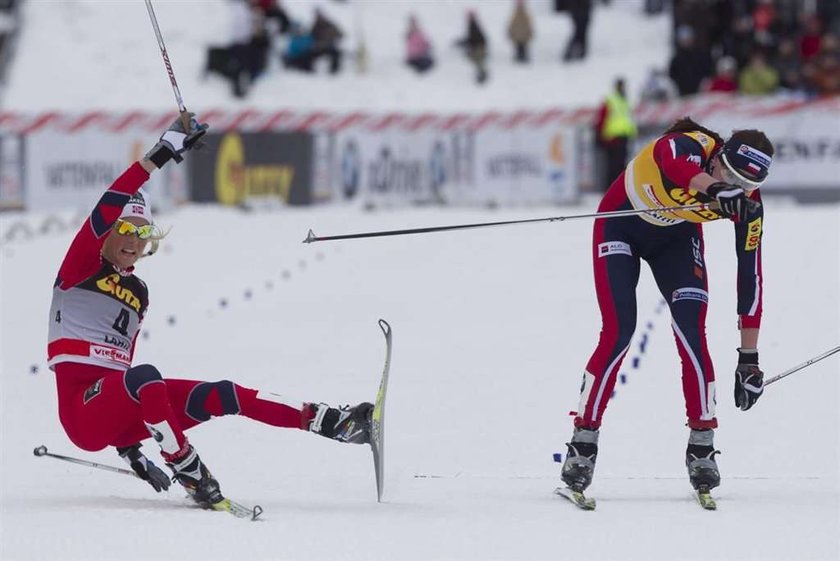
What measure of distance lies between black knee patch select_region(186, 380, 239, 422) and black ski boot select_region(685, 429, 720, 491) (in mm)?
1723

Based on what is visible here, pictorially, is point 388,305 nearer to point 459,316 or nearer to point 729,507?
point 459,316

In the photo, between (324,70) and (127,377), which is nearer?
(127,377)

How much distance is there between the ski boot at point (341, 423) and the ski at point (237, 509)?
0.39 m

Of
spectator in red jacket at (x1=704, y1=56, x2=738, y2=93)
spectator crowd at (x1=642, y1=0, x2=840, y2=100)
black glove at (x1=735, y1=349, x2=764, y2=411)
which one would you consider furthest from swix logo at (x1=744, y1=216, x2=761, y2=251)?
spectator in red jacket at (x1=704, y1=56, x2=738, y2=93)

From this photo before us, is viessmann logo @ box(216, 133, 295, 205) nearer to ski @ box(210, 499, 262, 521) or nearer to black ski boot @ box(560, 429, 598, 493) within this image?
black ski boot @ box(560, 429, 598, 493)

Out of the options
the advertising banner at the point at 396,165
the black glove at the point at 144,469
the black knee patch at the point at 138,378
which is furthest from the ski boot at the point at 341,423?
the advertising banner at the point at 396,165

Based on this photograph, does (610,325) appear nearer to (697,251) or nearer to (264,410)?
(697,251)

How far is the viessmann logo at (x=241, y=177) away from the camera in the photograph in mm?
17500

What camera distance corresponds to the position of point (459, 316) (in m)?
10.5

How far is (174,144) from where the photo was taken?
19.0 feet

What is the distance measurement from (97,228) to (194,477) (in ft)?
3.23

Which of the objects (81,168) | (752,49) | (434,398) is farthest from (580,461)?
(752,49)

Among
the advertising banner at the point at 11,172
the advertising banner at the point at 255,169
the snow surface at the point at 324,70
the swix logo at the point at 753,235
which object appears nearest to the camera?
the swix logo at the point at 753,235

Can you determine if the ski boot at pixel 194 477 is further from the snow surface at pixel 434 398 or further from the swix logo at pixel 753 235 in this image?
the swix logo at pixel 753 235
